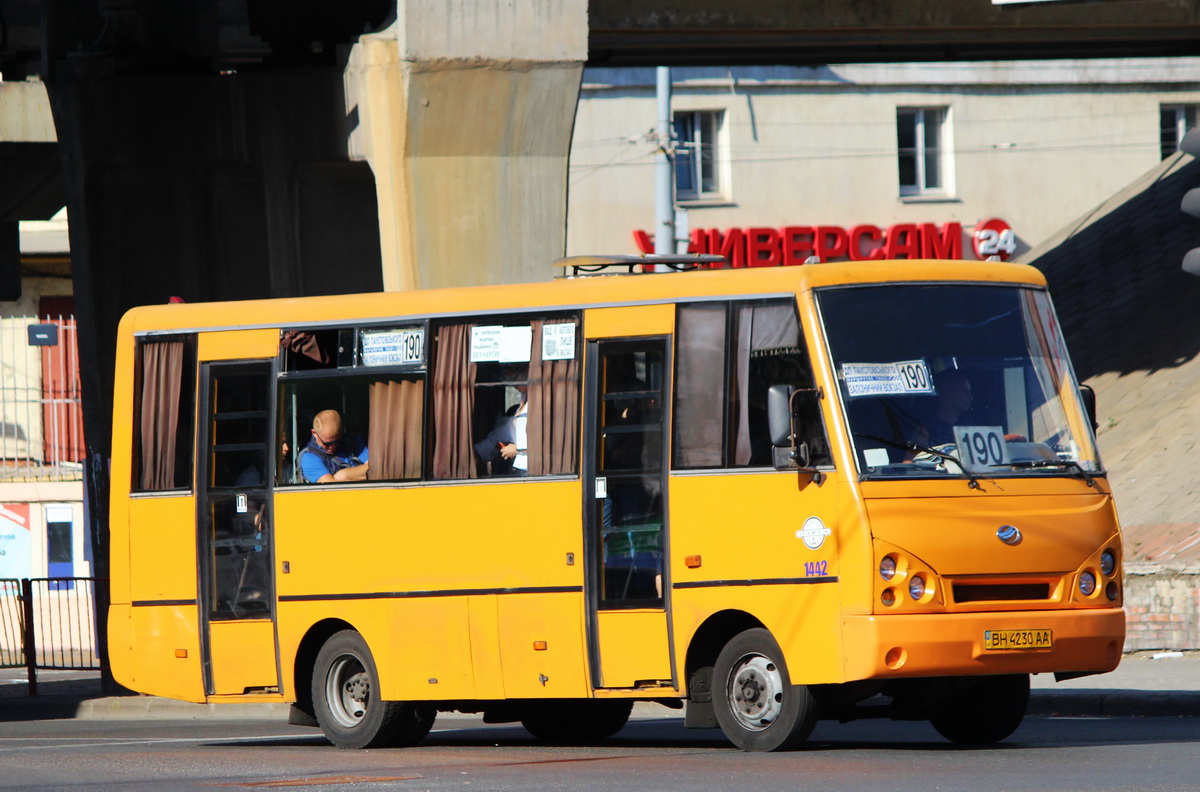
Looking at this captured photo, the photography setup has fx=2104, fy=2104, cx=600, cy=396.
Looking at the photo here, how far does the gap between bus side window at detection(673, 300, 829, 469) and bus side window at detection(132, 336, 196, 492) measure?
393cm

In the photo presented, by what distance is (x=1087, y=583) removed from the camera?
12.0m

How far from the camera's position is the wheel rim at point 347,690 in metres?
13.9

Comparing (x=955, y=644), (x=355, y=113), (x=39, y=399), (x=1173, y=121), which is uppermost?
(x=1173, y=121)

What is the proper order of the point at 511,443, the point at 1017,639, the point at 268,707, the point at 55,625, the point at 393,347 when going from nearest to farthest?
the point at 1017,639 < the point at 511,443 < the point at 393,347 < the point at 268,707 < the point at 55,625

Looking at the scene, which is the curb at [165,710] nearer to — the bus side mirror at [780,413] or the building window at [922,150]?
the bus side mirror at [780,413]

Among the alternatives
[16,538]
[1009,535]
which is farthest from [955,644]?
[16,538]

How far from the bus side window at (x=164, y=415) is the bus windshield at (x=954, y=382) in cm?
492

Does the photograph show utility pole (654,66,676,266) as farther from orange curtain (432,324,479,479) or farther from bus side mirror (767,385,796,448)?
bus side mirror (767,385,796,448)

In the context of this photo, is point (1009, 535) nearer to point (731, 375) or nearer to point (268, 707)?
point (731, 375)

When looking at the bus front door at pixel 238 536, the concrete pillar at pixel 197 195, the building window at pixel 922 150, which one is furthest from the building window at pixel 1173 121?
the bus front door at pixel 238 536

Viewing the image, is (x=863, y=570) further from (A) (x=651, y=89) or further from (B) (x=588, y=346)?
(A) (x=651, y=89)

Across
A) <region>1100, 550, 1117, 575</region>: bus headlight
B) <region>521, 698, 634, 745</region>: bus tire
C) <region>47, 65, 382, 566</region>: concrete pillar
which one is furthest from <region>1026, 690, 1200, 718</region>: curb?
<region>47, 65, 382, 566</region>: concrete pillar

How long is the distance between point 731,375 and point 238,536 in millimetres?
3921

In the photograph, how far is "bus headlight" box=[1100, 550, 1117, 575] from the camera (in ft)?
39.7
